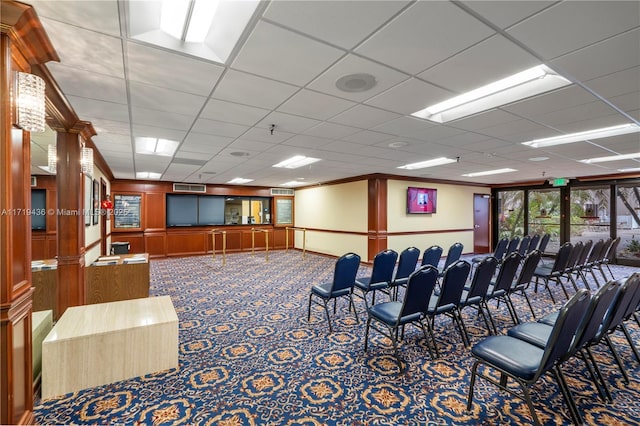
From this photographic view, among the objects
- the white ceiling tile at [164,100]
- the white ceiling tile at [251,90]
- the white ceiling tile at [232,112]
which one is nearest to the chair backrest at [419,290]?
the white ceiling tile at [251,90]

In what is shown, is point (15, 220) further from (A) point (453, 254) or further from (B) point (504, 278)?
(A) point (453, 254)

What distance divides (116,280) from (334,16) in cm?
466

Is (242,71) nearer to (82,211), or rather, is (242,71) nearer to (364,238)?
(82,211)

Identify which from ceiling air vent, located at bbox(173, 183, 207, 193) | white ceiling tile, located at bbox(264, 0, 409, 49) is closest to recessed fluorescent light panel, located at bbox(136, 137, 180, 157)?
white ceiling tile, located at bbox(264, 0, 409, 49)

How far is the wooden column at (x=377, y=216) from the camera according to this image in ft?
25.3

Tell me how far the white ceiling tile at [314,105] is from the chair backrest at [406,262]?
2.18m

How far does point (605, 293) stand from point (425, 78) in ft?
6.56

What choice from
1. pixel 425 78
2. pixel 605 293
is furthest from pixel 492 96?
pixel 605 293

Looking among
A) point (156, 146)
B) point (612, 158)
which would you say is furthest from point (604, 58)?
point (156, 146)

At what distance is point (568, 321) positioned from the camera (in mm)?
1697

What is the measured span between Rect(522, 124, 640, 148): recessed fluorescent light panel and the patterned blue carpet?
262cm

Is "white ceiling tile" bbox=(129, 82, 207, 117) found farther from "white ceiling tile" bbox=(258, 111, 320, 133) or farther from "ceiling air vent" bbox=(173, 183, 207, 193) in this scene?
"ceiling air vent" bbox=(173, 183, 207, 193)

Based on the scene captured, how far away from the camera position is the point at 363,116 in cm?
319

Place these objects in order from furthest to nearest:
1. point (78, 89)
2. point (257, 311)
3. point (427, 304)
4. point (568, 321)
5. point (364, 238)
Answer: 1. point (364, 238)
2. point (257, 311)
3. point (427, 304)
4. point (78, 89)
5. point (568, 321)
